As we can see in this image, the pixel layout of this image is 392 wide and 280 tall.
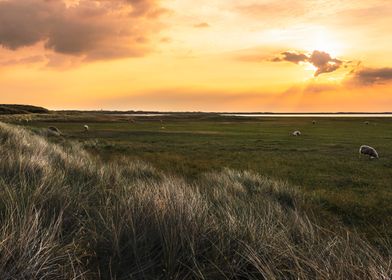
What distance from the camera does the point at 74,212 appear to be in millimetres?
5234

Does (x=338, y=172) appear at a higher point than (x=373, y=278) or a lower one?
lower

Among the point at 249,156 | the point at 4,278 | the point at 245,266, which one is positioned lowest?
the point at 249,156

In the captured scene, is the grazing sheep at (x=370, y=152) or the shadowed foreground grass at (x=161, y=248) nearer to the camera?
the shadowed foreground grass at (x=161, y=248)

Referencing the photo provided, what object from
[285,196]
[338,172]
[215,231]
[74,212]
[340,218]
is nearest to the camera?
[215,231]

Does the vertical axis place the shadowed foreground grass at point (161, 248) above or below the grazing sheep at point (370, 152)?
above

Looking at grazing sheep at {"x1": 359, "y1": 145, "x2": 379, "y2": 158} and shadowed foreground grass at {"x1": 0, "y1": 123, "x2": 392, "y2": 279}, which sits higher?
shadowed foreground grass at {"x1": 0, "y1": 123, "x2": 392, "y2": 279}

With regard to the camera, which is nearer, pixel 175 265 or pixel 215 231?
pixel 175 265

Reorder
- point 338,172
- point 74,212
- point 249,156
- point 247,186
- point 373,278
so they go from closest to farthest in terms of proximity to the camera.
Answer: point 373,278
point 74,212
point 247,186
point 338,172
point 249,156

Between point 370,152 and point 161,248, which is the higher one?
point 161,248

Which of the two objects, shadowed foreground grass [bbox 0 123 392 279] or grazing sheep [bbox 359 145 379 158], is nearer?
shadowed foreground grass [bbox 0 123 392 279]

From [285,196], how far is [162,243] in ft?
21.3

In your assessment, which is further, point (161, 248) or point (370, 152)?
point (370, 152)

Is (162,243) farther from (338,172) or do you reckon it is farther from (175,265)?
(338,172)

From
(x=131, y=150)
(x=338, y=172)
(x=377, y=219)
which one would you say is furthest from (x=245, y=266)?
(x=131, y=150)
